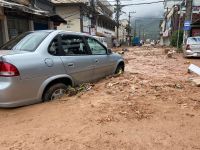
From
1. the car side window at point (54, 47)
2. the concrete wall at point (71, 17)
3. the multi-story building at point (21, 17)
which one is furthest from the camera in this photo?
the concrete wall at point (71, 17)

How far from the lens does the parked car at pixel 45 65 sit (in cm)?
469

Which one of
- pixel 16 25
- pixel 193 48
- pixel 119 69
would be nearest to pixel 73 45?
pixel 119 69

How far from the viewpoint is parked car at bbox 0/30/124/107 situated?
4.69 metres

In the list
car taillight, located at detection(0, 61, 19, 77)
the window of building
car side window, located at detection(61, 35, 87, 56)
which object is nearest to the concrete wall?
the window of building

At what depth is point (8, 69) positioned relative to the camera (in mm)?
4625

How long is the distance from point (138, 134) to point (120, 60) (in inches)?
176

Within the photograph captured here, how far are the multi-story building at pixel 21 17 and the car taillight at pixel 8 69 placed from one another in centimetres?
712

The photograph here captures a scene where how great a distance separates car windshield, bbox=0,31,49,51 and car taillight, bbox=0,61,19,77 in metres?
0.73

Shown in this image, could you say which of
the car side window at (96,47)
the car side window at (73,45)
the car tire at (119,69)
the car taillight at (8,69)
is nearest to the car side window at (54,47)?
the car side window at (73,45)

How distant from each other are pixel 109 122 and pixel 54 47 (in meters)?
2.17

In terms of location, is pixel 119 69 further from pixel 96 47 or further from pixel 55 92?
pixel 55 92

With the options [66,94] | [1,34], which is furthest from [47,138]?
[1,34]

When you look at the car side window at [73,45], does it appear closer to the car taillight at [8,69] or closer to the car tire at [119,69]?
the car taillight at [8,69]

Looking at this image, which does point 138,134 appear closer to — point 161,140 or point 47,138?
point 161,140
